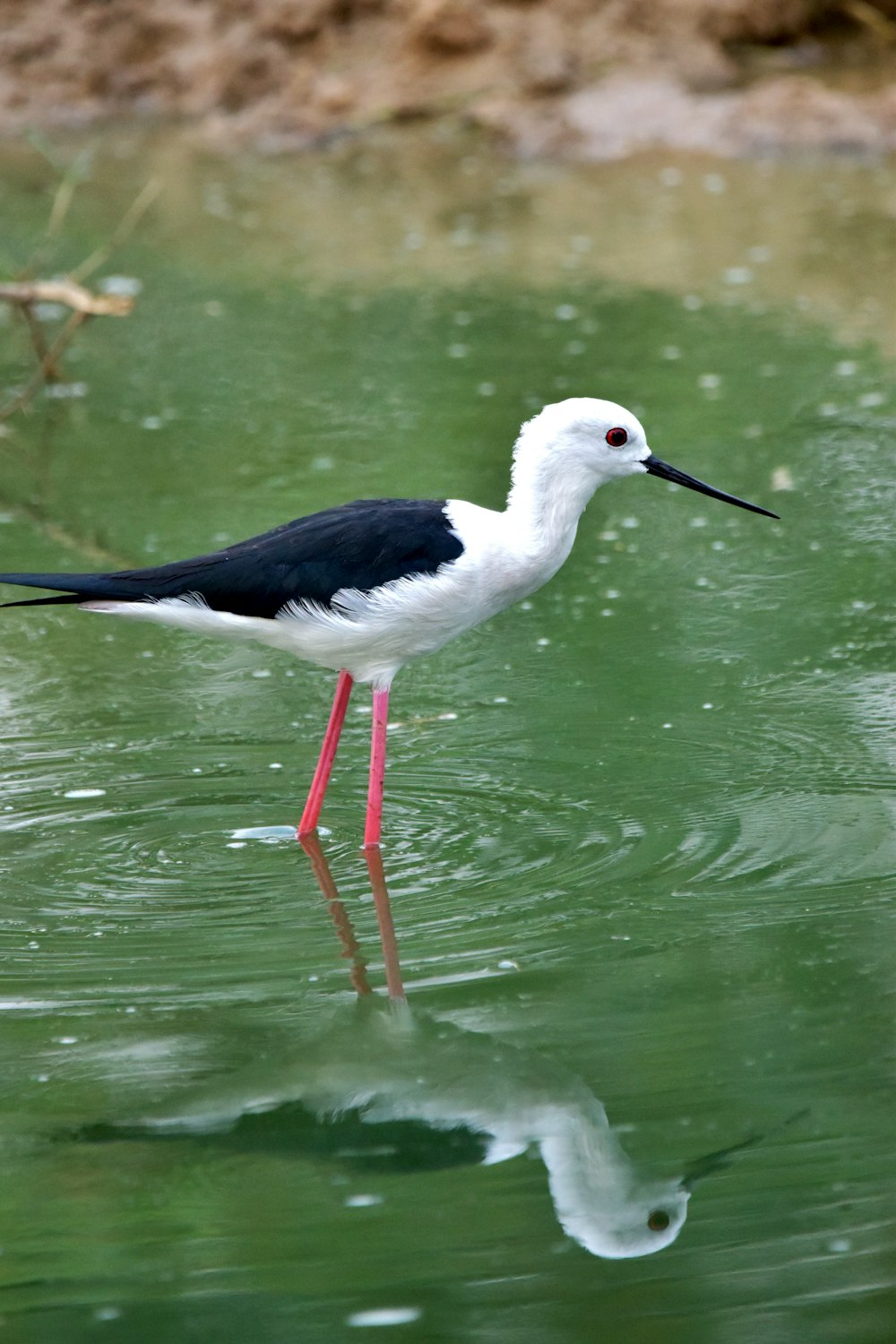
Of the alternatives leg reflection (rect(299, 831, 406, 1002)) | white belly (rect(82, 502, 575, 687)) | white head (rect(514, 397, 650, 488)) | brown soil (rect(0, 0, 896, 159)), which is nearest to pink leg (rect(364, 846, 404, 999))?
leg reflection (rect(299, 831, 406, 1002))

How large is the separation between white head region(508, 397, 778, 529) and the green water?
889 millimetres

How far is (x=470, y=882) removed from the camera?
507 centimetres

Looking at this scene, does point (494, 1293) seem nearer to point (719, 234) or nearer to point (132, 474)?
point (132, 474)

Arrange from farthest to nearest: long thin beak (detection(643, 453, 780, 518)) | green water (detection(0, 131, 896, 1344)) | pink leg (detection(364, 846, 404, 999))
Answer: long thin beak (detection(643, 453, 780, 518))
pink leg (detection(364, 846, 404, 999))
green water (detection(0, 131, 896, 1344))

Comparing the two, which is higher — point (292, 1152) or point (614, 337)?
point (292, 1152)

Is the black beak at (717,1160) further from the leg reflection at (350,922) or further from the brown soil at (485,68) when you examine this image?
the brown soil at (485,68)

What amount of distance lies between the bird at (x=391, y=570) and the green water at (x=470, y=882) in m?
0.60

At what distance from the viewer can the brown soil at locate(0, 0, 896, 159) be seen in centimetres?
1543

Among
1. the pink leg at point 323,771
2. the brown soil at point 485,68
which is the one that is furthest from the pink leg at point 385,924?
the brown soil at point 485,68

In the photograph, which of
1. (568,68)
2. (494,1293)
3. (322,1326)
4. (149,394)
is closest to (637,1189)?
(494,1293)

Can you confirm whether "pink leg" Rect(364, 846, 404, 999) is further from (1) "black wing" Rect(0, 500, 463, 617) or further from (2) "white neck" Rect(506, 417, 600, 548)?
(2) "white neck" Rect(506, 417, 600, 548)

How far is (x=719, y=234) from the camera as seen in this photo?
13148 millimetres

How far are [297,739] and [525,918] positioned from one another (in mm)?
1585

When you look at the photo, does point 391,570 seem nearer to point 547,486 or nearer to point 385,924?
point 547,486
